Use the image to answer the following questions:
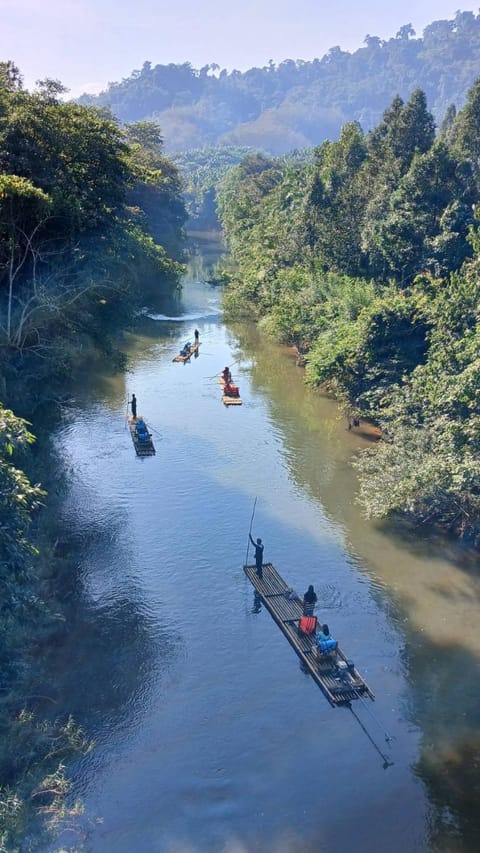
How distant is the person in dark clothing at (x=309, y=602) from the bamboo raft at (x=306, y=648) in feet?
1.97

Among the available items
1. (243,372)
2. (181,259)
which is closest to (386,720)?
(243,372)

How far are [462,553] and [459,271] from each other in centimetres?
1542

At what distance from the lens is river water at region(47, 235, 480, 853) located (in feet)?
44.9

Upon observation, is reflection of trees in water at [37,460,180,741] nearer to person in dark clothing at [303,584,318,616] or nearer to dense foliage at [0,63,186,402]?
person in dark clothing at [303,584,318,616]

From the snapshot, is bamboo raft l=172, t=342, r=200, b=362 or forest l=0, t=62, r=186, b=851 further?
bamboo raft l=172, t=342, r=200, b=362

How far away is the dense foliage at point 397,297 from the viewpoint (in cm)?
2409

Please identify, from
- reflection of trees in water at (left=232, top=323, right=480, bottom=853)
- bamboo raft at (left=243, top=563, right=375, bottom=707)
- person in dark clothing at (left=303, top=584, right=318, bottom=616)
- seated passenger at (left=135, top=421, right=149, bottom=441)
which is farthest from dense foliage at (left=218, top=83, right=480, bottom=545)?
seated passenger at (left=135, top=421, right=149, bottom=441)

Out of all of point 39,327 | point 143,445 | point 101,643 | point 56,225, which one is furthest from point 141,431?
point 101,643

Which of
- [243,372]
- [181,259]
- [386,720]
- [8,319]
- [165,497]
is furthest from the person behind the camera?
[181,259]

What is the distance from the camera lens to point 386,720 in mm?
16297

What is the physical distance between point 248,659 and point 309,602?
2368 millimetres

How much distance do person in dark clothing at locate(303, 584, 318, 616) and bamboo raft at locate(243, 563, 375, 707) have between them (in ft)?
1.97

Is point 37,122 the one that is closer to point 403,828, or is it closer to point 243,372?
point 243,372

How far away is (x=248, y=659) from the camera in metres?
18.1
